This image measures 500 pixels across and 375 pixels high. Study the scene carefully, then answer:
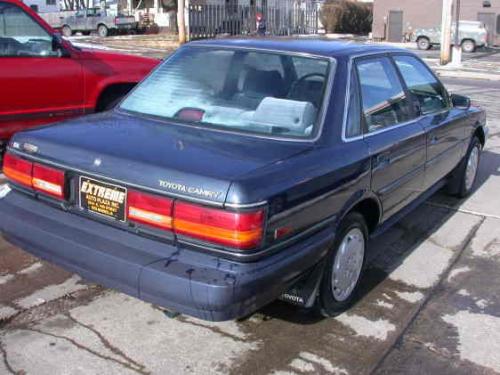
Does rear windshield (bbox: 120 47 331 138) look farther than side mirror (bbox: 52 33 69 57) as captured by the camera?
No

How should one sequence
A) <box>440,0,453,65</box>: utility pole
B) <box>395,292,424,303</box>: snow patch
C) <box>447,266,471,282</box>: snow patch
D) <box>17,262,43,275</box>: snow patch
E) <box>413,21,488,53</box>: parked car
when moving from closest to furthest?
<box>395,292,424,303</box>: snow patch, <box>17,262,43,275</box>: snow patch, <box>447,266,471,282</box>: snow patch, <box>440,0,453,65</box>: utility pole, <box>413,21,488,53</box>: parked car

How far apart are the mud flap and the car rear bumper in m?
0.11

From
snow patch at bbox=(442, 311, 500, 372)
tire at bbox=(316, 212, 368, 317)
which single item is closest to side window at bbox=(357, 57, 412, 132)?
tire at bbox=(316, 212, 368, 317)

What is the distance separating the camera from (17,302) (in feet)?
12.4

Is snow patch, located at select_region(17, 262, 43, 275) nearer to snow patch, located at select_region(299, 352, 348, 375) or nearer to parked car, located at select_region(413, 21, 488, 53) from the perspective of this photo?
snow patch, located at select_region(299, 352, 348, 375)

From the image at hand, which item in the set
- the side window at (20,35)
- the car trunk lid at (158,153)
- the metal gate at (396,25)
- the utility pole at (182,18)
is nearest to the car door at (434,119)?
the car trunk lid at (158,153)

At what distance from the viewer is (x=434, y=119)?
484 cm

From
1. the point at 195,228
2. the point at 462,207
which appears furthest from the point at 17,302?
the point at 462,207

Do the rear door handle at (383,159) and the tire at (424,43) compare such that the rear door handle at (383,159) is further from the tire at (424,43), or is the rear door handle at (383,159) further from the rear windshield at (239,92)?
the tire at (424,43)

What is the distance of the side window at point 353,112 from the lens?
3598 mm

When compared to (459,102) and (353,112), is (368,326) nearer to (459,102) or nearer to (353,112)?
(353,112)

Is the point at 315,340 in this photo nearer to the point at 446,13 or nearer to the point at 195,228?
the point at 195,228

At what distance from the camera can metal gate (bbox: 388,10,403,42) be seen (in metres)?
41.4

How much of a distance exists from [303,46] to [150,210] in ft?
5.27
